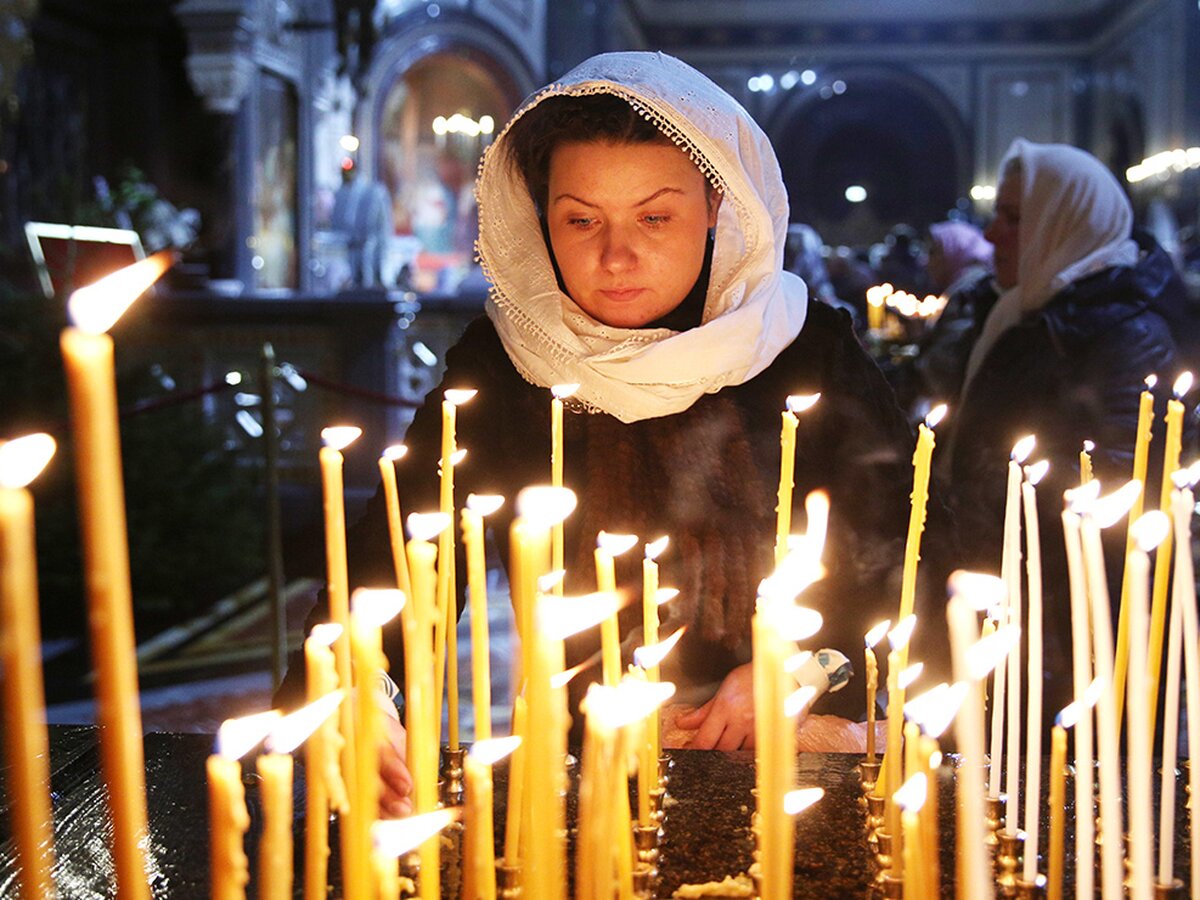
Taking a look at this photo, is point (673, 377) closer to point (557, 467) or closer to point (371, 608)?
point (557, 467)

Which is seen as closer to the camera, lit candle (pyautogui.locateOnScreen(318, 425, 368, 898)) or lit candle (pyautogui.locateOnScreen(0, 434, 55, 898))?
lit candle (pyautogui.locateOnScreen(0, 434, 55, 898))

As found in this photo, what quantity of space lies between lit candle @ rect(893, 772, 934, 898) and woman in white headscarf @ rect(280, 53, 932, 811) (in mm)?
852

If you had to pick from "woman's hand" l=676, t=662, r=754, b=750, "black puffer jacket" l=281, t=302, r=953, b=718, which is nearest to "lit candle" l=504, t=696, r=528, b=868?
"woman's hand" l=676, t=662, r=754, b=750

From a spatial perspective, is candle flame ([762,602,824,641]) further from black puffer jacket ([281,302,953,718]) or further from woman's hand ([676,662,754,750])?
black puffer jacket ([281,302,953,718])

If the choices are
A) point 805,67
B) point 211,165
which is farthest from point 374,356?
point 805,67

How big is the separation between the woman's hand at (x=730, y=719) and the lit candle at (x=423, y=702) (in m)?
0.76

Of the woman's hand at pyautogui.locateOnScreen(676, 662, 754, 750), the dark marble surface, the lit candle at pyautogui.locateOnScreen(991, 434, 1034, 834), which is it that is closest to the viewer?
the lit candle at pyautogui.locateOnScreen(991, 434, 1034, 834)

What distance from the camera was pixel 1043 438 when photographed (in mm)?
2781

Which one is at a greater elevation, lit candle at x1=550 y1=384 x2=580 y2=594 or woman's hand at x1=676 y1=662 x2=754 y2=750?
lit candle at x1=550 y1=384 x2=580 y2=594

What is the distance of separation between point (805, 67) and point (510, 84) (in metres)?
7.09

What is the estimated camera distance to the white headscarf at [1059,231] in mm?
3000

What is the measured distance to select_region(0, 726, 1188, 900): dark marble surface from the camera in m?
0.94

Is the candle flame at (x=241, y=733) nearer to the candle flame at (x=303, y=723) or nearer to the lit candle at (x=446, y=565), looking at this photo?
the candle flame at (x=303, y=723)

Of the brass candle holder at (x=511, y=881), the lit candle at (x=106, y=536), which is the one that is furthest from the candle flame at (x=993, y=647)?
the lit candle at (x=106, y=536)
